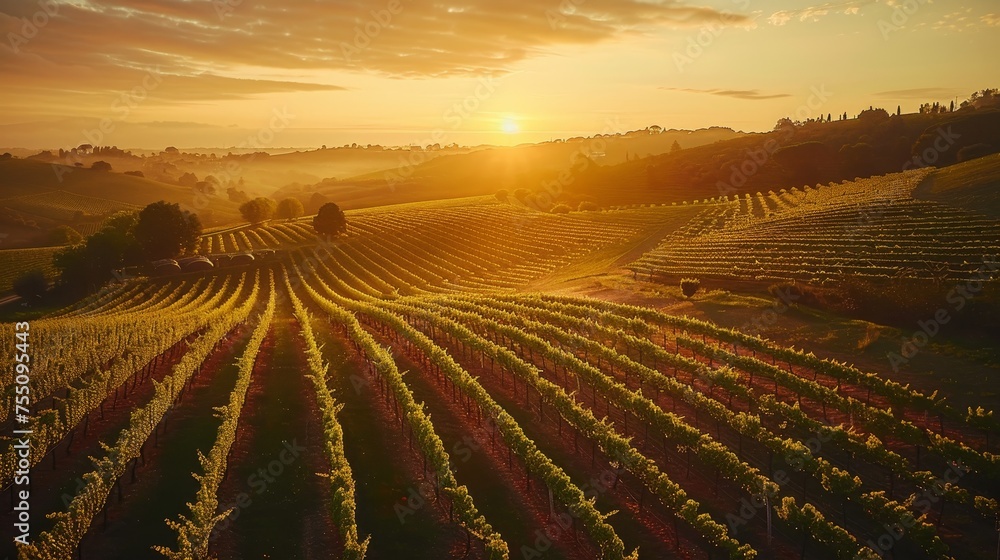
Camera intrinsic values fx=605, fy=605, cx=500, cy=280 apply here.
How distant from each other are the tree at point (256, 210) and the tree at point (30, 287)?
56458 mm

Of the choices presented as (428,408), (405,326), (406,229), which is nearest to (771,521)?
(428,408)

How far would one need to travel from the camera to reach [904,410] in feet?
92.8

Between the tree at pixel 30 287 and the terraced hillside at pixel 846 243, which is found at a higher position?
the terraced hillside at pixel 846 243

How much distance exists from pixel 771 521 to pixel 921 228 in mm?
53500

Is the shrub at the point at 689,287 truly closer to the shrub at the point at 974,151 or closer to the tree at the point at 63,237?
the shrub at the point at 974,151

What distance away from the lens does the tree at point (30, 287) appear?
80125 mm

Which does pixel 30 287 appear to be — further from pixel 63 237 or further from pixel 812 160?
pixel 812 160

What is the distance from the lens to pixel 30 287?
80250 millimetres

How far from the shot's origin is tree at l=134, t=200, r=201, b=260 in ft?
305

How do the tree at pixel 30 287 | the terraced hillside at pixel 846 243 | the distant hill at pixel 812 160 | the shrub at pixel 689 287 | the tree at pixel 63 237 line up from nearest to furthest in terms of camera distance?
the terraced hillside at pixel 846 243, the shrub at pixel 689 287, the tree at pixel 30 287, the tree at pixel 63 237, the distant hill at pixel 812 160

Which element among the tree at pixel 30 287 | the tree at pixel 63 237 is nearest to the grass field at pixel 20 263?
the tree at pixel 30 287

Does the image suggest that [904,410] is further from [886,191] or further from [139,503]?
[886,191]

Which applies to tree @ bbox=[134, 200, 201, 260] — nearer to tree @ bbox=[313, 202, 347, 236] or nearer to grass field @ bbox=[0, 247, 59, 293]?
grass field @ bbox=[0, 247, 59, 293]

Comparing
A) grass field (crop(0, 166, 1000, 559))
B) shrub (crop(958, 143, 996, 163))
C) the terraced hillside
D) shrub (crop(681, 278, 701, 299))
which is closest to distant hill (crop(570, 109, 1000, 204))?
shrub (crop(958, 143, 996, 163))
